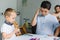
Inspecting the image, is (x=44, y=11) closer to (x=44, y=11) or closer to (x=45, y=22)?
(x=44, y=11)

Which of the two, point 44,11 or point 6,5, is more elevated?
point 44,11

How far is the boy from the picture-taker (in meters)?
2.56

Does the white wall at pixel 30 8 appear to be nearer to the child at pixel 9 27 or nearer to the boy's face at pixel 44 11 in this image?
the boy's face at pixel 44 11

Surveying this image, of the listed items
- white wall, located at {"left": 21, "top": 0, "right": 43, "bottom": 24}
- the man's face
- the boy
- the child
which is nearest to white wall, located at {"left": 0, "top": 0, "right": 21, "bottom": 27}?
white wall, located at {"left": 21, "top": 0, "right": 43, "bottom": 24}

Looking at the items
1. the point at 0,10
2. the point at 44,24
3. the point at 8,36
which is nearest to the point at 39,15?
the point at 44,24

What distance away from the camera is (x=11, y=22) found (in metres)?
2.18

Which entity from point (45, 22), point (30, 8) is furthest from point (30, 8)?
point (45, 22)

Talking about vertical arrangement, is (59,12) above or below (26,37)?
above

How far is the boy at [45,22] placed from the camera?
8.41ft

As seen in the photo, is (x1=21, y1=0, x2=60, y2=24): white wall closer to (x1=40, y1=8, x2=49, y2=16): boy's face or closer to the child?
(x1=40, y1=8, x2=49, y2=16): boy's face

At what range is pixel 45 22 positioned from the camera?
2.59m

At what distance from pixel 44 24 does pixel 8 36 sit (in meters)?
0.71

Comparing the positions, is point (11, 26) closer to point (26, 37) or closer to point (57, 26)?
point (26, 37)

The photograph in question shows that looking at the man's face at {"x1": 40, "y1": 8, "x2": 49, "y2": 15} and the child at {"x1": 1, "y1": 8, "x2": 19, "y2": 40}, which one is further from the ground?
the man's face at {"x1": 40, "y1": 8, "x2": 49, "y2": 15}
